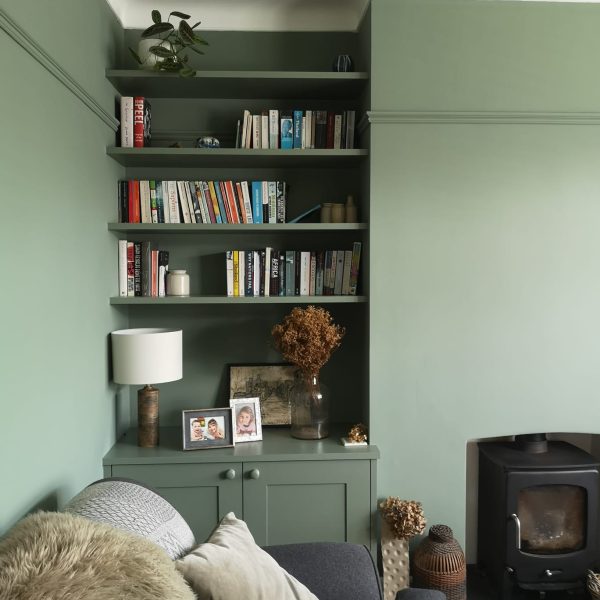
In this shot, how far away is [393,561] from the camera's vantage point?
280 cm

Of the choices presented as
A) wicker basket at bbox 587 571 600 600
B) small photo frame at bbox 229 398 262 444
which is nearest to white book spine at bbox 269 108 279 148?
small photo frame at bbox 229 398 262 444

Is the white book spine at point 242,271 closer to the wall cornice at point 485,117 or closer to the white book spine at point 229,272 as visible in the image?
the white book spine at point 229,272

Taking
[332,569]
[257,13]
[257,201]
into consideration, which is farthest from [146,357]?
[257,13]

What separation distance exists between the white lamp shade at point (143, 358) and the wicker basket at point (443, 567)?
136 centimetres

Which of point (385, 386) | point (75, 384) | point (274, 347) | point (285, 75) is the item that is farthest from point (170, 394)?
point (285, 75)

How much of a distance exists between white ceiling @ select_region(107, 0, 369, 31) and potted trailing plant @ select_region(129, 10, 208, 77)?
213mm

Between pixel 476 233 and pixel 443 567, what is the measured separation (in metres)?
1.47

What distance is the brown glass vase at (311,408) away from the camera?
2.93 meters

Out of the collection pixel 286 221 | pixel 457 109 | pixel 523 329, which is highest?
Answer: pixel 457 109

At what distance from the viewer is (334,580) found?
1926 mm

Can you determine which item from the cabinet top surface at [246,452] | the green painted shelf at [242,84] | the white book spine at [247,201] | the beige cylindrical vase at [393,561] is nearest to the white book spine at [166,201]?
the white book spine at [247,201]

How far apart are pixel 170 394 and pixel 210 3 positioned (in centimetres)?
192

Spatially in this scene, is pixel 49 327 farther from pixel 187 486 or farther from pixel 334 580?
pixel 334 580

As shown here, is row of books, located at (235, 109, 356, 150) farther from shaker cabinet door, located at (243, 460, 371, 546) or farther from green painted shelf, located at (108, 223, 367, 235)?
shaker cabinet door, located at (243, 460, 371, 546)
